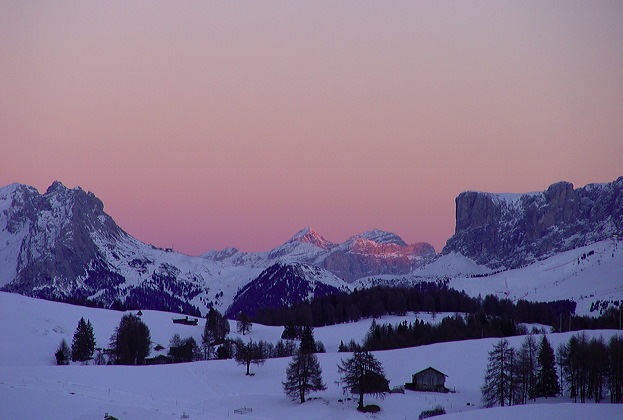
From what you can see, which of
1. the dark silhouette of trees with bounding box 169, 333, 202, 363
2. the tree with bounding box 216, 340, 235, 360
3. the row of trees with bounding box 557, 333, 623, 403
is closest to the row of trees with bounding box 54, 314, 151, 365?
the dark silhouette of trees with bounding box 169, 333, 202, 363

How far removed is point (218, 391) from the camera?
92812mm

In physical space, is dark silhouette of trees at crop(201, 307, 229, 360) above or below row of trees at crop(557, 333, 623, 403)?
above

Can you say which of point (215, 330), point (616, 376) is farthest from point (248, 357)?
point (215, 330)

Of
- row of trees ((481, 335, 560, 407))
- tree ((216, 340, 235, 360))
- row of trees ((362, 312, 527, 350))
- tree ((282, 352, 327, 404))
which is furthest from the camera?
row of trees ((362, 312, 527, 350))

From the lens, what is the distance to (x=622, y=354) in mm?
80812

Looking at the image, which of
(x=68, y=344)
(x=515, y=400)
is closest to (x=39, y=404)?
(x=515, y=400)

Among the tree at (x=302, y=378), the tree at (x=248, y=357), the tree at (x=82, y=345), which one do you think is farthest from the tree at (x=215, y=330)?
the tree at (x=302, y=378)

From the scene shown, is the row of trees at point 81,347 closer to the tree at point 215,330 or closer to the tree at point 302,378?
the tree at point 215,330

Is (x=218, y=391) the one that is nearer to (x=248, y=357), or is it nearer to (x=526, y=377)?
(x=248, y=357)

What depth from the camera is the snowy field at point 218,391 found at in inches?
2714

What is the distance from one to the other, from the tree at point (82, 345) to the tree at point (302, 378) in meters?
59.6

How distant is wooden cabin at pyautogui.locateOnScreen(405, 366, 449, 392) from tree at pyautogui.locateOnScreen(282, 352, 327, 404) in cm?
1292

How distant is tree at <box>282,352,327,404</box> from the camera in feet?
284

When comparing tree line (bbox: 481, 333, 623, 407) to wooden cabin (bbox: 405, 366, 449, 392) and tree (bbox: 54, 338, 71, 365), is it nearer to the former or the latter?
wooden cabin (bbox: 405, 366, 449, 392)
